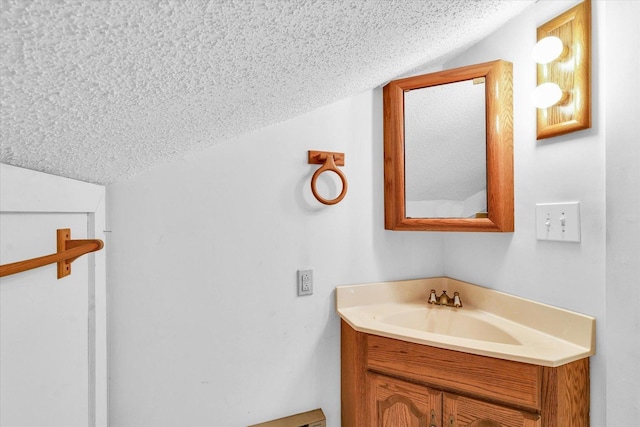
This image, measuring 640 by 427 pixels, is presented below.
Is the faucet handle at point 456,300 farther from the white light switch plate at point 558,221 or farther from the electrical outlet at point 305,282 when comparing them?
the electrical outlet at point 305,282

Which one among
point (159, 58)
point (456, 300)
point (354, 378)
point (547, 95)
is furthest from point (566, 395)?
point (159, 58)

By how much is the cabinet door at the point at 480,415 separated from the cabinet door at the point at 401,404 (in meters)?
0.03

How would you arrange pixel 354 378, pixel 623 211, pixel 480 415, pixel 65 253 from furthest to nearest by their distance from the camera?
pixel 354 378 < pixel 480 415 < pixel 623 211 < pixel 65 253

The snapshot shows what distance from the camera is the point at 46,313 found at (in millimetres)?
569

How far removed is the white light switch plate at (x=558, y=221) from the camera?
3.23 feet

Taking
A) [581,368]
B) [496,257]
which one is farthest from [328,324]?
[581,368]

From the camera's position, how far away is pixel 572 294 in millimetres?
1005

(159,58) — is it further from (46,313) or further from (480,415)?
(480,415)

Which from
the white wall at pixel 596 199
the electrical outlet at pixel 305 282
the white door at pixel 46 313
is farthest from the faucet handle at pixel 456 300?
the white door at pixel 46 313

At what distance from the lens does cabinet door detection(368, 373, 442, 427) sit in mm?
1035

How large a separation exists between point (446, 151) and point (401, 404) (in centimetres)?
99

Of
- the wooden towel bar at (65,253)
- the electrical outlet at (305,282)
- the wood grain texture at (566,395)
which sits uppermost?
the wooden towel bar at (65,253)

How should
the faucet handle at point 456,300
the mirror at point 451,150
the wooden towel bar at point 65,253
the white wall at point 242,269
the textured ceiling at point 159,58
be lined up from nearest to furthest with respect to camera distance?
the textured ceiling at point 159,58 → the wooden towel bar at point 65,253 → the white wall at point 242,269 → the mirror at point 451,150 → the faucet handle at point 456,300

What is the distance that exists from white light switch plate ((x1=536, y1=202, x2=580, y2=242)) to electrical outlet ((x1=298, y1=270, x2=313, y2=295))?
844 mm
